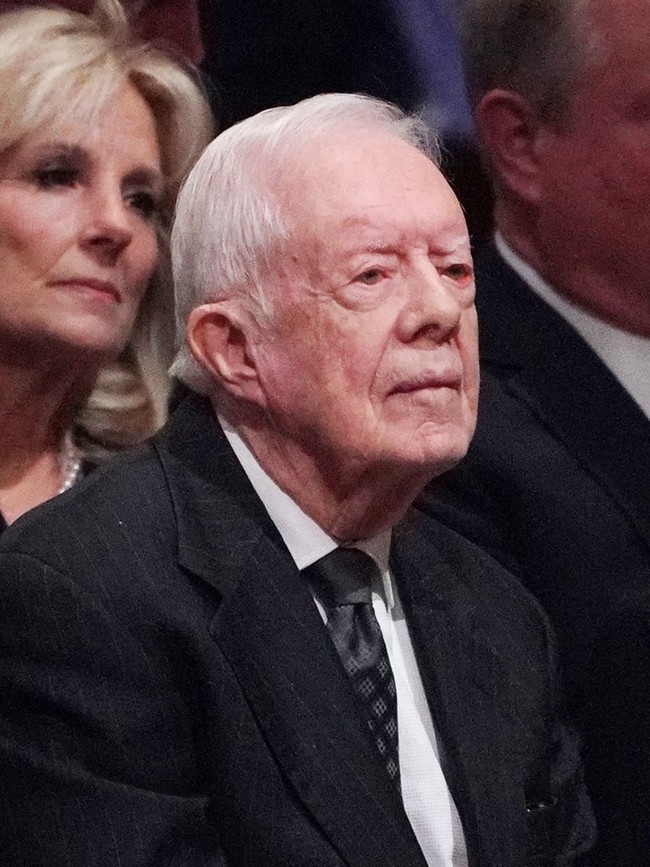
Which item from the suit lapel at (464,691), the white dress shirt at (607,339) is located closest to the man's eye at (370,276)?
the suit lapel at (464,691)

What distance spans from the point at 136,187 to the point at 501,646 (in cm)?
66

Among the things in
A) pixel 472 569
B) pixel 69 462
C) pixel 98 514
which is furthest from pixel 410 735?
pixel 69 462

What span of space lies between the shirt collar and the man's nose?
0.16 m

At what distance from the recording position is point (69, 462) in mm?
1665

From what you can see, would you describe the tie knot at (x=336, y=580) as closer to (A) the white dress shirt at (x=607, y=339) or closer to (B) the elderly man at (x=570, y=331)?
(B) the elderly man at (x=570, y=331)

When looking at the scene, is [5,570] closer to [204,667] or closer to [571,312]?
[204,667]

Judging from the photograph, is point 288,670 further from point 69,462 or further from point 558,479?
point 69,462

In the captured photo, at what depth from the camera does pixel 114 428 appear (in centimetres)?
170

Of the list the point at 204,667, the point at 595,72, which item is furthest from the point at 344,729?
the point at 595,72

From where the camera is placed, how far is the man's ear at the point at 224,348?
1.19 m

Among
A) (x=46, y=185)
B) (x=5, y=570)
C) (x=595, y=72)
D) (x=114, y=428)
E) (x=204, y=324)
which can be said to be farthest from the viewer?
(x=114, y=428)

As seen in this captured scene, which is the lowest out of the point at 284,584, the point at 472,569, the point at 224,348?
the point at 472,569

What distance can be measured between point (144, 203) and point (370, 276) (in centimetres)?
57

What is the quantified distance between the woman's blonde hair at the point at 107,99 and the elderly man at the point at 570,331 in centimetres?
33
